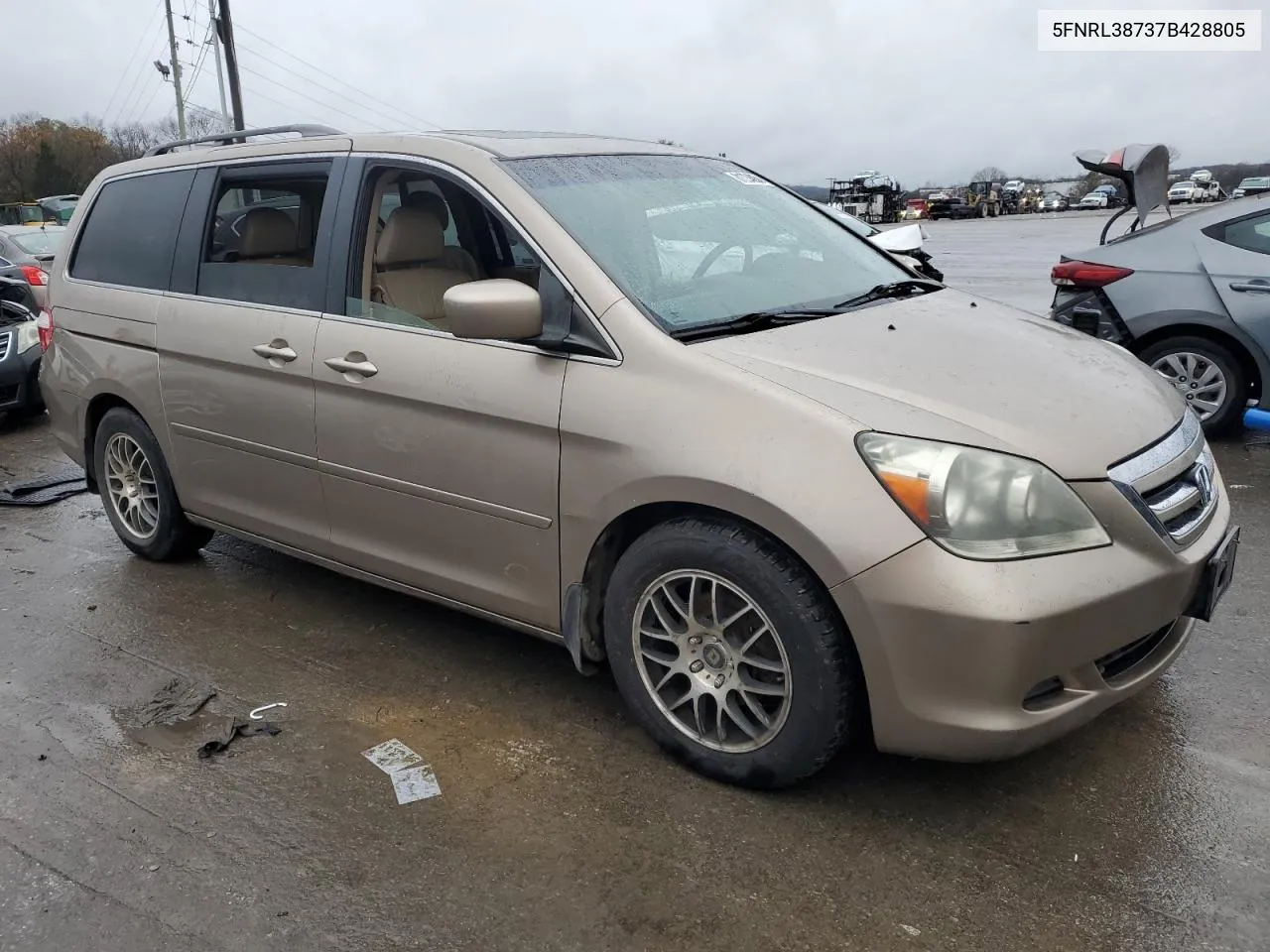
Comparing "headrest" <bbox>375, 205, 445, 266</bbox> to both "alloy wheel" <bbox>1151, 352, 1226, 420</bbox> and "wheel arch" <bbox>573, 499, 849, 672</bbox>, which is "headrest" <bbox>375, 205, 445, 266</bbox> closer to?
"wheel arch" <bbox>573, 499, 849, 672</bbox>

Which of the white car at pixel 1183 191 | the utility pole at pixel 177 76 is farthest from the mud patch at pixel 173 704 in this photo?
the white car at pixel 1183 191

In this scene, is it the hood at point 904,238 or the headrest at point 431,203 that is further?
the hood at point 904,238

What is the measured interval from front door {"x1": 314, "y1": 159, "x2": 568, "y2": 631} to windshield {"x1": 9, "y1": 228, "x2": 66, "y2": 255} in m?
10.2

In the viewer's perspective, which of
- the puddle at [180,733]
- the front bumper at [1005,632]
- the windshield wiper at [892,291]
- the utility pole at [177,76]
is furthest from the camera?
the utility pole at [177,76]

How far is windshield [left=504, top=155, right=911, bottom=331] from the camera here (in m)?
3.12

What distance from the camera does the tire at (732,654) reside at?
257 cm

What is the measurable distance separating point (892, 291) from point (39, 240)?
12.6 meters

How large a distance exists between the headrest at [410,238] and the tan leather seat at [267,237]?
0.47m

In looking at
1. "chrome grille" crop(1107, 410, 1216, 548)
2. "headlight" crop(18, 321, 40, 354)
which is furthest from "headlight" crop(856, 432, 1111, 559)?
"headlight" crop(18, 321, 40, 354)

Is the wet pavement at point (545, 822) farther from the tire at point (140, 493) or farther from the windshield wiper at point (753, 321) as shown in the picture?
the windshield wiper at point (753, 321)

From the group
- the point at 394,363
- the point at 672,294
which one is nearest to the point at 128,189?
the point at 394,363

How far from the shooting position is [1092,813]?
2.75 meters

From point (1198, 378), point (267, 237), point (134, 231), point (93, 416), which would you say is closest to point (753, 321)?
point (267, 237)

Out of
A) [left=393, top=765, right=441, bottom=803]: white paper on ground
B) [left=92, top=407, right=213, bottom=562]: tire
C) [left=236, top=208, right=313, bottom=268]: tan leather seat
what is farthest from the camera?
[left=92, top=407, right=213, bottom=562]: tire
